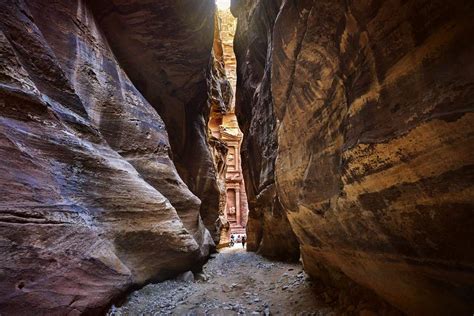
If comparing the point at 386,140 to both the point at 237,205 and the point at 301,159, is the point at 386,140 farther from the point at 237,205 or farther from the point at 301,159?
the point at 237,205

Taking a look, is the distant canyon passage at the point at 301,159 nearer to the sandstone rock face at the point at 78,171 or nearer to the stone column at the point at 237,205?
the sandstone rock face at the point at 78,171

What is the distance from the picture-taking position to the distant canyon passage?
2139mm

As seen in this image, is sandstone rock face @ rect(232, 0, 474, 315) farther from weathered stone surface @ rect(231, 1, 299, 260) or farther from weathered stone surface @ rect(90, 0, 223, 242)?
weathered stone surface @ rect(90, 0, 223, 242)

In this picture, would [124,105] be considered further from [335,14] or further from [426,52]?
[426,52]

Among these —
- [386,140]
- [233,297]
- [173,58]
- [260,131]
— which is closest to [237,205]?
[260,131]

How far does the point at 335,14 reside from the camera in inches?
125

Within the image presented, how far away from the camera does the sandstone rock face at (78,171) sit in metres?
3.25

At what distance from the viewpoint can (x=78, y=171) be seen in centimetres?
483

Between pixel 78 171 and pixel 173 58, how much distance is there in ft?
25.5

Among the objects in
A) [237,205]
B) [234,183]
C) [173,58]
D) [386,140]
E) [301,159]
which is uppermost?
[173,58]

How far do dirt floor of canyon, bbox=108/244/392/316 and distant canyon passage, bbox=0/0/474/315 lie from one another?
0.32 meters

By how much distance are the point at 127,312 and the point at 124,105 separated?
5.07 meters

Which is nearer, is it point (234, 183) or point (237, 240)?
point (237, 240)

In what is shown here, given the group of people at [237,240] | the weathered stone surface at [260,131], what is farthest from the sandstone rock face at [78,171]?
the group of people at [237,240]
